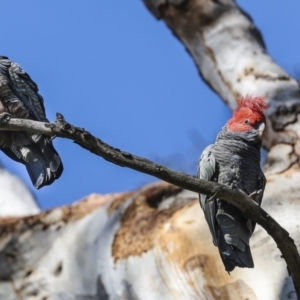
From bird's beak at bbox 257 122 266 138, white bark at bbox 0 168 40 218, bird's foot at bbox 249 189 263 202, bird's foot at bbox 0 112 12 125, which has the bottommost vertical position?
bird's foot at bbox 249 189 263 202

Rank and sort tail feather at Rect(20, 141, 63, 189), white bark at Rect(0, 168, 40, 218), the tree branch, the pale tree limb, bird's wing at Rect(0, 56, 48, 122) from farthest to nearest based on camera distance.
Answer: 1. white bark at Rect(0, 168, 40, 218)
2. the pale tree limb
3. bird's wing at Rect(0, 56, 48, 122)
4. tail feather at Rect(20, 141, 63, 189)
5. the tree branch

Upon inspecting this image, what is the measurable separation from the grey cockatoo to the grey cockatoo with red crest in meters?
0.62

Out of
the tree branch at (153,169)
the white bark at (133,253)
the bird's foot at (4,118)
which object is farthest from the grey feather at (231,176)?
the bird's foot at (4,118)

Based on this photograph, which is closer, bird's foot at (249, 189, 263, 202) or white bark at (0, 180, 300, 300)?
bird's foot at (249, 189, 263, 202)

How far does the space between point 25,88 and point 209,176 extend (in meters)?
0.87

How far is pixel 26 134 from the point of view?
3.54 meters

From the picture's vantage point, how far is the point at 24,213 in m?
Result: 5.72

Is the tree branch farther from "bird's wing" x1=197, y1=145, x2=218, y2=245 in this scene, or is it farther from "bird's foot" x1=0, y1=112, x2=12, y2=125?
"bird's wing" x1=197, y1=145, x2=218, y2=245

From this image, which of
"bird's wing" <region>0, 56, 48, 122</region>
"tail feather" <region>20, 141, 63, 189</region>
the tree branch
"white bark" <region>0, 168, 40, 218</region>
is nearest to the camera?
the tree branch

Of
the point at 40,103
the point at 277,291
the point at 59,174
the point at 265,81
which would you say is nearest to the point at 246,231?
the point at 277,291

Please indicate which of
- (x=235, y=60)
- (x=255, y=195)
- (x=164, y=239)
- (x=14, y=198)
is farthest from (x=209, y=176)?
(x=14, y=198)

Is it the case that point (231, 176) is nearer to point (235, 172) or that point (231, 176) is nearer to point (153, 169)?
point (235, 172)

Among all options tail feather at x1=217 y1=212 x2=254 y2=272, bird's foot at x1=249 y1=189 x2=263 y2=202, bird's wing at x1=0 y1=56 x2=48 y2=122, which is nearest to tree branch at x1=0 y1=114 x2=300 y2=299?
tail feather at x1=217 y1=212 x2=254 y2=272

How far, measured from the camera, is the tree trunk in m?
4.04
